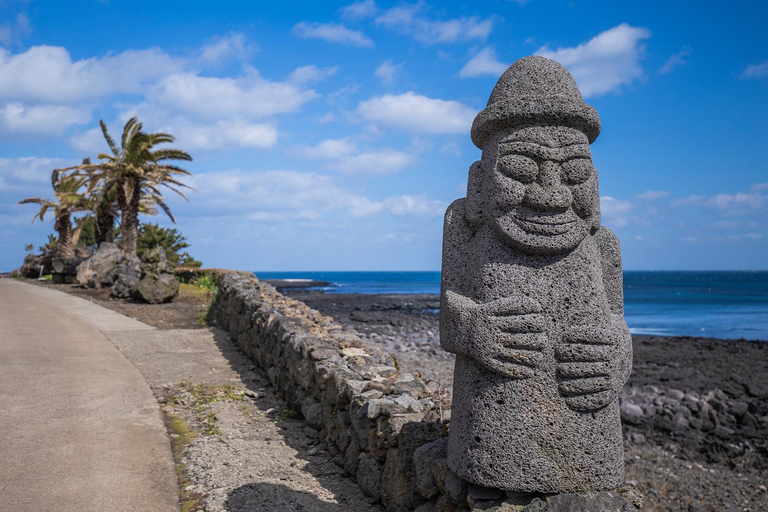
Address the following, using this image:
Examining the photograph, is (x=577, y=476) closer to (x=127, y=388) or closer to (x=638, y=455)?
(x=127, y=388)

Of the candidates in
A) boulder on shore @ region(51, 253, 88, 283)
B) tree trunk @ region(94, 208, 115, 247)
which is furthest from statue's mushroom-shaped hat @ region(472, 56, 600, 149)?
tree trunk @ region(94, 208, 115, 247)

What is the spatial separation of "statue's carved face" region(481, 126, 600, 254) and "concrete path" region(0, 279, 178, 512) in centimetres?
338

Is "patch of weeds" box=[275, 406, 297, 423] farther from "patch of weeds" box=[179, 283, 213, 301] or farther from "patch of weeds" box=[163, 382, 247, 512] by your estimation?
"patch of weeds" box=[179, 283, 213, 301]

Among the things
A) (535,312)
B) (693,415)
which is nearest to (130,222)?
(693,415)

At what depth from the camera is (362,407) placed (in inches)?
195

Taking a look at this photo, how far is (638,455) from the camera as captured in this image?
9.09 metres

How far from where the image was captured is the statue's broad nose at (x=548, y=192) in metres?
3.14

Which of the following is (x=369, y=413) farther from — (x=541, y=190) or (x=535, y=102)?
(x=535, y=102)

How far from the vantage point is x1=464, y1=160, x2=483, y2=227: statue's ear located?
10.8 ft

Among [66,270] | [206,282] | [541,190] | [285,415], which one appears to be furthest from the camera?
[66,270]

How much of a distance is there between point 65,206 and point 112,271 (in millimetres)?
9164

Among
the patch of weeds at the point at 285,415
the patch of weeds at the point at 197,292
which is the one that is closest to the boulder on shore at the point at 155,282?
the patch of weeds at the point at 197,292

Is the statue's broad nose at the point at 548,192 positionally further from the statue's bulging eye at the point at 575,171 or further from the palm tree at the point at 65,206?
the palm tree at the point at 65,206

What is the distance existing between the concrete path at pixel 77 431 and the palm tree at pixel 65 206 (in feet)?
57.2
